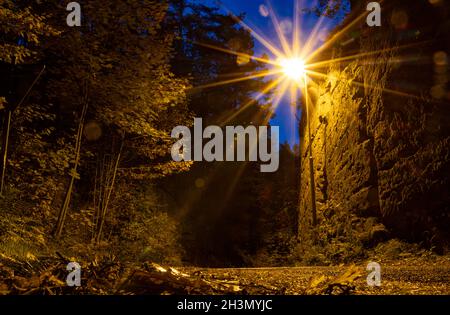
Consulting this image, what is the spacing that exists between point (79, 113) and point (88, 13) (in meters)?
3.48

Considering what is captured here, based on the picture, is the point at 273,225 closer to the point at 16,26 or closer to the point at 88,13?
the point at 88,13

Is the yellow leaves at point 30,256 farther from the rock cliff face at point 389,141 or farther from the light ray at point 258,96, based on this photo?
the light ray at point 258,96

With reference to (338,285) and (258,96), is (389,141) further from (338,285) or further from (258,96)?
(258,96)

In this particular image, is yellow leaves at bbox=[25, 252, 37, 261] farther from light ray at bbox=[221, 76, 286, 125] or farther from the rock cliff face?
light ray at bbox=[221, 76, 286, 125]

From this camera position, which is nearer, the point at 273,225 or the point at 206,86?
the point at 273,225

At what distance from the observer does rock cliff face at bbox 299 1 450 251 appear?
9930 mm

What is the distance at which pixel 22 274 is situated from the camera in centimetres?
477

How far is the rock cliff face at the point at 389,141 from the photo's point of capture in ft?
32.6

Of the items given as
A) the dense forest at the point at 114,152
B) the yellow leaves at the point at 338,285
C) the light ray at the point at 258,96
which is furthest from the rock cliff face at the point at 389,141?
the light ray at the point at 258,96

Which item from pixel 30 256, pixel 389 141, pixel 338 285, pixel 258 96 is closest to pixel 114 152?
pixel 389 141

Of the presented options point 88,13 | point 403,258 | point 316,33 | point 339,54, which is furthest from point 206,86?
point 403,258

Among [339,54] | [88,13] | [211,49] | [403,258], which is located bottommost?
[403,258]

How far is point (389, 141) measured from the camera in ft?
38.5

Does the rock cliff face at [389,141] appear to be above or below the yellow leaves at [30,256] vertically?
above
